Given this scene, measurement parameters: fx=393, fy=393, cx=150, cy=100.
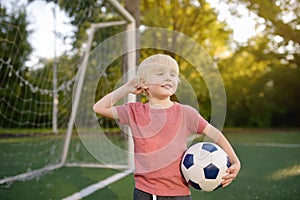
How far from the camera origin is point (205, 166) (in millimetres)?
2191

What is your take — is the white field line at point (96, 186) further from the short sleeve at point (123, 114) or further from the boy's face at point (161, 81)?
the boy's face at point (161, 81)

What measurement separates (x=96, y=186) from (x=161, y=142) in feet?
8.70

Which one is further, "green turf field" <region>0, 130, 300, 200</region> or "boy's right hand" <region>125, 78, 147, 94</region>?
"green turf field" <region>0, 130, 300, 200</region>

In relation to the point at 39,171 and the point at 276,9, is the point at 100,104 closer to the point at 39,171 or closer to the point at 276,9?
the point at 39,171

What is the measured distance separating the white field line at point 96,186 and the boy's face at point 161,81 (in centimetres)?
219

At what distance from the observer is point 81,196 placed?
13.1ft

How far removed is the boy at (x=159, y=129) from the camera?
6.89 feet

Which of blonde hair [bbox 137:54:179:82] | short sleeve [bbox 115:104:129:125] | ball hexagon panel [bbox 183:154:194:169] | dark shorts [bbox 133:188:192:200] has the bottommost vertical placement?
dark shorts [bbox 133:188:192:200]

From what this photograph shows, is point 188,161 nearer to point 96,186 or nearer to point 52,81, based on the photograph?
point 96,186

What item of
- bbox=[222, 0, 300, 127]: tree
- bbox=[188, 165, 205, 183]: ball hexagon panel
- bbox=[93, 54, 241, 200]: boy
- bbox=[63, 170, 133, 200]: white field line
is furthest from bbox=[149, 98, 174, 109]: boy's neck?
bbox=[222, 0, 300, 127]: tree

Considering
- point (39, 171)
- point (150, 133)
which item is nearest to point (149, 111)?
point (150, 133)

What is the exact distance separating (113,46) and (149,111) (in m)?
Result: 3.37

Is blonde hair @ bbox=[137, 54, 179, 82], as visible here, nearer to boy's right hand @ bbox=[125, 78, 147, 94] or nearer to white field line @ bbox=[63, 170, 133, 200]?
A: boy's right hand @ bbox=[125, 78, 147, 94]

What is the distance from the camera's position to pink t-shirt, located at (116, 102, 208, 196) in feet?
6.88
